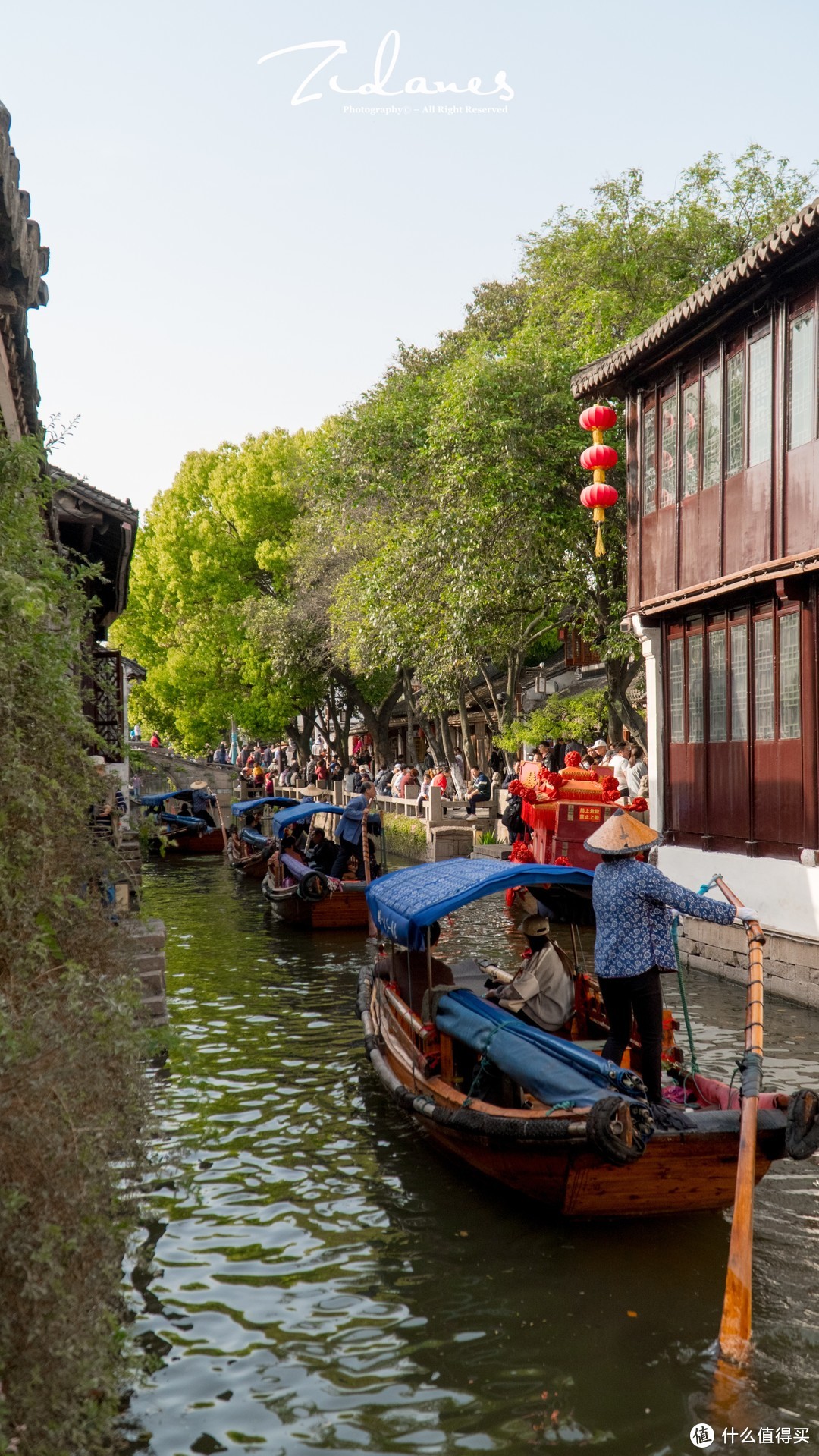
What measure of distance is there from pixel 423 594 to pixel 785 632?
38.0 feet

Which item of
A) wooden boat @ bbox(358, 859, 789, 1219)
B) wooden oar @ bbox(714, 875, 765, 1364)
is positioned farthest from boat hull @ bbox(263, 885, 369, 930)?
wooden oar @ bbox(714, 875, 765, 1364)

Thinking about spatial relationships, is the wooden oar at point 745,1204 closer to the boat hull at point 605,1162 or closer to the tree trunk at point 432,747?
the boat hull at point 605,1162

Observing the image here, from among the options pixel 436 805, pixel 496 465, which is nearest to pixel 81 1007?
pixel 496 465

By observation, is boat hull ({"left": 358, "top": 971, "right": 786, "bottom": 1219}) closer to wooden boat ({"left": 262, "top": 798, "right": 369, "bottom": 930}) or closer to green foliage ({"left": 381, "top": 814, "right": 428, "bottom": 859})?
wooden boat ({"left": 262, "top": 798, "right": 369, "bottom": 930})

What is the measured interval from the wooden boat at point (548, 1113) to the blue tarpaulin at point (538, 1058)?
1 cm

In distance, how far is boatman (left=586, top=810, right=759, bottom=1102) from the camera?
7.05 m

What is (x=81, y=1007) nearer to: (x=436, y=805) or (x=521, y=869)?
(x=521, y=869)

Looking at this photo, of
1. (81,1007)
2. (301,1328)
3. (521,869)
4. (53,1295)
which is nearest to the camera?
(53,1295)

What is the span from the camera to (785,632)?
12953 mm

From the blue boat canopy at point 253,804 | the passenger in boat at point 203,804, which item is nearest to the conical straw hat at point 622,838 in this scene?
the blue boat canopy at point 253,804

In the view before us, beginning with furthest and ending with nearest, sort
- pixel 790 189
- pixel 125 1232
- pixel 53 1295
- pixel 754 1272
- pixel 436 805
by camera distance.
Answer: pixel 436 805 → pixel 790 189 → pixel 754 1272 → pixel 125 1232 → pixel 53 1295

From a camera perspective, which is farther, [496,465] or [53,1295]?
[496,465]

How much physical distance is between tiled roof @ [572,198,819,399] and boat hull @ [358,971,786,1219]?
8.55 m

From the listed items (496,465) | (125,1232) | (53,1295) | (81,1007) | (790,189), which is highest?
(790,189)
